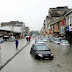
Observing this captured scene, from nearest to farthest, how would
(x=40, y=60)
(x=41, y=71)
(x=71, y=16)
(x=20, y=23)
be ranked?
(x=41, y=71) < (x=40, y=60) < (x=71, y=16) < (x=20, y=23)

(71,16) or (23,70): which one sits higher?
(71,16)

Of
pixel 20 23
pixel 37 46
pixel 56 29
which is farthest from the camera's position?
pixel 20 23

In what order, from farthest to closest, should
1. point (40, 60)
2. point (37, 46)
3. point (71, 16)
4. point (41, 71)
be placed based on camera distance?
1. point (71, 16)
2. point (37, 46)
3. point (40, 60)
4. point (41, 71)

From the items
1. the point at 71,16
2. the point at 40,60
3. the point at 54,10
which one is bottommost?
→ the point at 40,60

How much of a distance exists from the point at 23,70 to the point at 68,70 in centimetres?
295

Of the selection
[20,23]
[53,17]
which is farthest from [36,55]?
[20,23]

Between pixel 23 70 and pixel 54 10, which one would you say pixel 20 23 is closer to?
pixel 54 10

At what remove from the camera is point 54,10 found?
121 metres

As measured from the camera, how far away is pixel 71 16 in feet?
149

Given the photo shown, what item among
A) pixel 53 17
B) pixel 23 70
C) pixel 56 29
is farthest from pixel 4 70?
pixel 53 17

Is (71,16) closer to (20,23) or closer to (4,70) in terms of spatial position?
(4,70)

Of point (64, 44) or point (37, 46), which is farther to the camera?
point (64, 44)

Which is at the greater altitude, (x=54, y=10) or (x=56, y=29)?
(x=54, y=10)

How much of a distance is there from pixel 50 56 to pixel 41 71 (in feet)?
18.4
